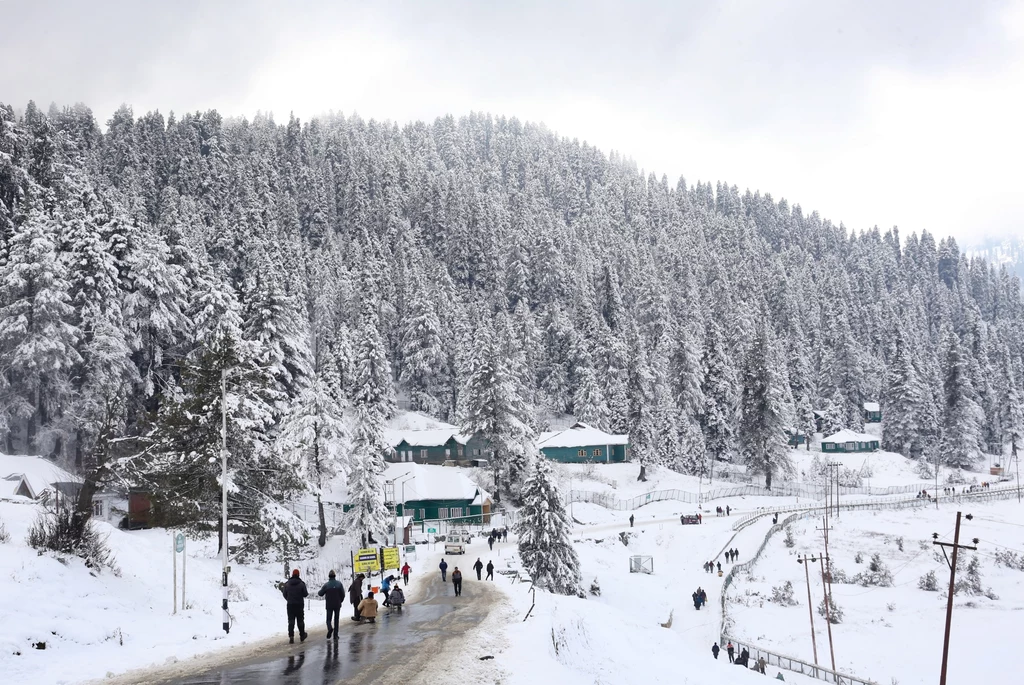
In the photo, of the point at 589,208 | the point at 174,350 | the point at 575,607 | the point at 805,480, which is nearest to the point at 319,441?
the point at 174,350

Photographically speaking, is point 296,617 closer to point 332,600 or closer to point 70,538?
point 332,600

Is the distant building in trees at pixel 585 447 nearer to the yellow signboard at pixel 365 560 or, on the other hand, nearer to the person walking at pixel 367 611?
the yellow signboard at pixel 365 560

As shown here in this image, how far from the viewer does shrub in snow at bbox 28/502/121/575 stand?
20.3 meters

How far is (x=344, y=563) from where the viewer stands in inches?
1927

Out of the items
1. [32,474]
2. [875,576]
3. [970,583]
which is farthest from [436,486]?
[970,583]

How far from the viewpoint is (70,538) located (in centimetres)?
2089

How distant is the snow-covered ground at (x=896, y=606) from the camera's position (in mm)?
40312

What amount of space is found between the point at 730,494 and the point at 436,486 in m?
37.8

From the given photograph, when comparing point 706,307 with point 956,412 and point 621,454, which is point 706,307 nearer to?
point 956,412

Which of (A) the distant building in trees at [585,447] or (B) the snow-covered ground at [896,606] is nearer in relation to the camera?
(B) the snow-covered ground at [896,606]

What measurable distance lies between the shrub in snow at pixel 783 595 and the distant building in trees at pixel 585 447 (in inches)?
1343

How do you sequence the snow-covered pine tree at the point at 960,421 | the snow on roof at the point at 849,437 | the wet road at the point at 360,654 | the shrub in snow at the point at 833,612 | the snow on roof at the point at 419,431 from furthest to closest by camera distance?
the snow on roof at the point at 849,437 < the snow-covered pine tree at the point at 960,421 < the snow on roof at the point at 419,431 < the shrub in snow at the point at 833,612 < the wet road at the point at 360,654

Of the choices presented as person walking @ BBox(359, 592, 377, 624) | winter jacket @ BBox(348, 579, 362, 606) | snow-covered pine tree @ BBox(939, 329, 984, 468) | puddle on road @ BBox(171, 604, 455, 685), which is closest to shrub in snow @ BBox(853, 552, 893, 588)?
puddle on road @ BBox(171, 604, 455, 685)

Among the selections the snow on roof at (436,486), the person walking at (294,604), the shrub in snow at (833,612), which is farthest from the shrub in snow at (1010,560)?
the person walking at (294,604)
